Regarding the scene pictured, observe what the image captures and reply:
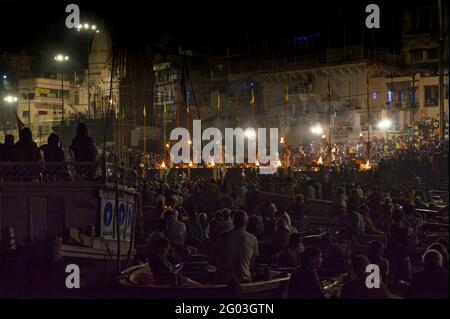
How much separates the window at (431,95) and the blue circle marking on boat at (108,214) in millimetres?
35168

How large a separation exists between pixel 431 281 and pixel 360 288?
0.89m

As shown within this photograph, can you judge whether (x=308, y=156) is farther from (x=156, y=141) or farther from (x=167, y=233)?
(x=167, y=233)

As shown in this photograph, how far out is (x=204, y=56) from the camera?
6544 cm

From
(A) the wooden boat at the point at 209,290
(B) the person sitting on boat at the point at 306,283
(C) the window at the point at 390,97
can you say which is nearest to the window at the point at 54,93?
(C) the window at the point at 390,97

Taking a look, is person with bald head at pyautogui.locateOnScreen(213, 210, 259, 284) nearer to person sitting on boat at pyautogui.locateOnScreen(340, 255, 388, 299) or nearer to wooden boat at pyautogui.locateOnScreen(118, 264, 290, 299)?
wooden boat at pyautogui.locateOnScreen(118, 264, 290, 299)

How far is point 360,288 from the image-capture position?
8453 millimetres

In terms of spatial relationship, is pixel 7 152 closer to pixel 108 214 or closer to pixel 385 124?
pixel 108 214

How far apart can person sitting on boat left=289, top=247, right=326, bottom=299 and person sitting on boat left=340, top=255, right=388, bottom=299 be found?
343 millimetres

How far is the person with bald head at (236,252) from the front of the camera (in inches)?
379

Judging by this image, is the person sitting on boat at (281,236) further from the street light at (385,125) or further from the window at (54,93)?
the window at (54,93)

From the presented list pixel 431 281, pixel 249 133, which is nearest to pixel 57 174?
pixel 431 281

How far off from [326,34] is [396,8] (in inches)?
258

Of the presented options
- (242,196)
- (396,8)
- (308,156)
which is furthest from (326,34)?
(242,196)
